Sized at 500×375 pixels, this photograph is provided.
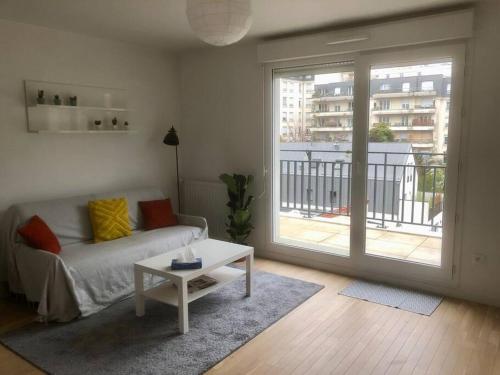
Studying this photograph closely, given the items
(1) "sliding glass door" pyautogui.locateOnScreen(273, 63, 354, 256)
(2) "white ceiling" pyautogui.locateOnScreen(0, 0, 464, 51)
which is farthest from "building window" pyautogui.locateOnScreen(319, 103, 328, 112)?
(2) "white ceiling" pyautogui.locateOnScreen(0, 0, 464, 51)

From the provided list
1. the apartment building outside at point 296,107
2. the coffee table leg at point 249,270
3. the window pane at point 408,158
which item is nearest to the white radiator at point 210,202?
the apartment building outside at point 296,107

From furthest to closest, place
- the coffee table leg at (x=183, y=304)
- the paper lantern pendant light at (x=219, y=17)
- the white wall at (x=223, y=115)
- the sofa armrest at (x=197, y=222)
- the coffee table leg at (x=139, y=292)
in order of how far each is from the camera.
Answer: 1. the white wall at (x=223, y=115)
2. the sofa armrest at (x=197, y=222)
3. the coffee table leg at (x=139, y=292)
4. the coffee table leg at (x=183, y=304)
5. the paper lantern pendant light at (x=219, y=17)

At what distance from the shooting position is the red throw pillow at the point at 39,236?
9.78 feet

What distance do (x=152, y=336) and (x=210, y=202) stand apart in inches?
85.2

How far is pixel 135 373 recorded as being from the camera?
7.36 ft

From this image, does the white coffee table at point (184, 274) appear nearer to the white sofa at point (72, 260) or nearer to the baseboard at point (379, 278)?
the white sofa at point (72, 260)

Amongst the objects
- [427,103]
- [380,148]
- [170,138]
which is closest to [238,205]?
[170,138]

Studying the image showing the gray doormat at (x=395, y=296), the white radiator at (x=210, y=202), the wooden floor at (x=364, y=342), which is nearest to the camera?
the wooden floor at (x=364, y=342)

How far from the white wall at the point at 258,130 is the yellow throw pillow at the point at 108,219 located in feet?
4.23

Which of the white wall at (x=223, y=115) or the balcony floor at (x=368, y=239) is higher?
the white wall at (x=223, y=115)

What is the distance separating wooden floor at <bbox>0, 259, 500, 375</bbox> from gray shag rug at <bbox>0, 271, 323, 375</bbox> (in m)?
0.10

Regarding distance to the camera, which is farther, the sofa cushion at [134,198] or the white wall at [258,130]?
the sofa cushion at [134,198]

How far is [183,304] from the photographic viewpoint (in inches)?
104

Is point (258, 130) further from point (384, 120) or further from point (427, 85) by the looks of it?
point (427, 85)
